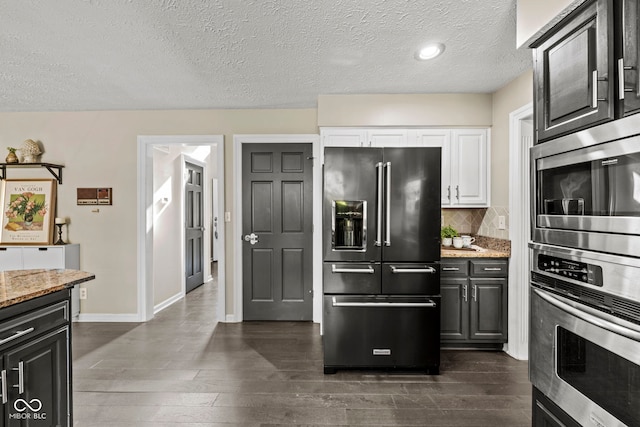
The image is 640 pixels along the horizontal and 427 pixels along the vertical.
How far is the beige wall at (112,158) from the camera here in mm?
4160

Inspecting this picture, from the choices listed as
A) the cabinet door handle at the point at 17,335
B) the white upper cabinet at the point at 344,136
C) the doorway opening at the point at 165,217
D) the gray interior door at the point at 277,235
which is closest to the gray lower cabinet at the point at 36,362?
the cabinet door handle at the point at 17,335

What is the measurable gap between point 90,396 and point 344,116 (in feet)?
10.2

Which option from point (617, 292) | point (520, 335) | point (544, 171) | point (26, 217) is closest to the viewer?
point (617, 292)

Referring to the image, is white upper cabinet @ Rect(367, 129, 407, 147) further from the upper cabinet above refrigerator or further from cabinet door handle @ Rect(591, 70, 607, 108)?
cabinet door handle @ Rect(591, 70, 607, 108)

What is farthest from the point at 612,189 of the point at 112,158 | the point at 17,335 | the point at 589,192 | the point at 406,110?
the point at 112,158

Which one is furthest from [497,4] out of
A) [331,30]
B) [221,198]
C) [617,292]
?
[221,198]

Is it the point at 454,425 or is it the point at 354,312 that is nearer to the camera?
the point at 454,425

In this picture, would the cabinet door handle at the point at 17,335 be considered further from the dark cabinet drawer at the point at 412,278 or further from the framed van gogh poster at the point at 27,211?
the framed van gogh poster at the point at 27,211

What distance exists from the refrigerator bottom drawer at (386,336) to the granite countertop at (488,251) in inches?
22.3

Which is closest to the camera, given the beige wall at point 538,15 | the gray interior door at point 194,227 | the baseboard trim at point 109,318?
the beige wall at point 538,15

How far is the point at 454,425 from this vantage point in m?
2.17

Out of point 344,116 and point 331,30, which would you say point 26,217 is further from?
point 331,30

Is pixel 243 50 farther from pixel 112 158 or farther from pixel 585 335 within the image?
pixel 585 335

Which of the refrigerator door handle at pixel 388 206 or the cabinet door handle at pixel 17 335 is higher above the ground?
the refrigerator door handle at pixel 388 206
